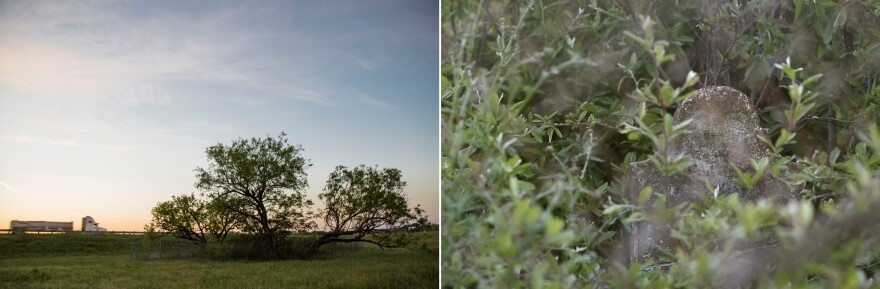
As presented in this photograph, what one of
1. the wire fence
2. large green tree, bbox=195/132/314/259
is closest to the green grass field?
the wire fence

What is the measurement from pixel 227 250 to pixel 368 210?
608mm

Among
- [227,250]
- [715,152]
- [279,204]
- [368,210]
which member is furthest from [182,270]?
[715,152]

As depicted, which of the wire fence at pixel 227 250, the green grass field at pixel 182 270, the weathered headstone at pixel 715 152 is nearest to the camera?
the weathered headstone at pixel 715 152

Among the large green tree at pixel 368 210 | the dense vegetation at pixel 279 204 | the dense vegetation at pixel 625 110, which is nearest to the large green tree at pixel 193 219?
the dense vegetation at pixel 279 204

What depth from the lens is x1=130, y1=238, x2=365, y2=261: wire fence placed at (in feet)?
8.41

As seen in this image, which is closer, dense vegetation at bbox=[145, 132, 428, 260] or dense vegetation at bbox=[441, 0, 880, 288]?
dense vegetation at bbox=[441, 0, 880, 288]

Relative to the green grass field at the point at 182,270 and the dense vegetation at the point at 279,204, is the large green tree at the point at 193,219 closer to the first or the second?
the dense vegetation at the point at 279,204

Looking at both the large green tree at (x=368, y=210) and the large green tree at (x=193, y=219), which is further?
the large green tree at (x=368, y=210)

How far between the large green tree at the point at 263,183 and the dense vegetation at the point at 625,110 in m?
1.12

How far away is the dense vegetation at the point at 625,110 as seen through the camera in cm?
122

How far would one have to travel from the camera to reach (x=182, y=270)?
8.47 ft

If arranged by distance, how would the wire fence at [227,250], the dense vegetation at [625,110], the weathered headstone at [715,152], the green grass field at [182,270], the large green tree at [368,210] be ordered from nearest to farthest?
the dense vegetation at [625,110]
the weathered headstone at [715,152]
the green grass field at [182,270]
the wire fence at [227,250]
the large green tree at [368,210]

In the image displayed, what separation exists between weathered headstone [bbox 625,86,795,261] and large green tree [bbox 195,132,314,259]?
5.64ft

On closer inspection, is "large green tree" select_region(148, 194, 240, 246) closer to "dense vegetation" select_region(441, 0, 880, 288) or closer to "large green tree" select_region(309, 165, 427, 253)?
"large green tree" select_region(309, 165, 427, 253)
